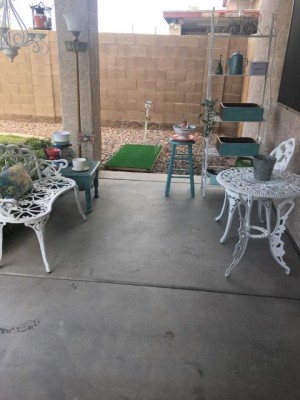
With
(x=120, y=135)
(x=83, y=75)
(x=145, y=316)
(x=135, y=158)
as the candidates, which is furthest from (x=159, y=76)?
(x=145, y=316)

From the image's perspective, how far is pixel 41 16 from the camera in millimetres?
3033

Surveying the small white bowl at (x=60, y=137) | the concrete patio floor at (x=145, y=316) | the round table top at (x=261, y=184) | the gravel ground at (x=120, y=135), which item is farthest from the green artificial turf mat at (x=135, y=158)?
the round table top at (x=261, y=184)

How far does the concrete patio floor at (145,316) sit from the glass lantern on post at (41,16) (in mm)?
1811

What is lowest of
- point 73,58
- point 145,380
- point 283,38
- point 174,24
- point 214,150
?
point 145,380

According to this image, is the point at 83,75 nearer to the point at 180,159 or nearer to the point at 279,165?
the point at 180,159

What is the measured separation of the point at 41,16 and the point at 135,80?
3258mm

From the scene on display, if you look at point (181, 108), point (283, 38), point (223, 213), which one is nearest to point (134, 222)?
point (223, 213)

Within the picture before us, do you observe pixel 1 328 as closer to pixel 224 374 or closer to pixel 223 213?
pixel 224 374

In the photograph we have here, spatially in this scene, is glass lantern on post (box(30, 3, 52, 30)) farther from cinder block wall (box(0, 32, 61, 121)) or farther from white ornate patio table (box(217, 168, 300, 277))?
cinder block wall (box(0, 32, 61, 121))

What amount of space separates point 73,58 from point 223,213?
2.28 m

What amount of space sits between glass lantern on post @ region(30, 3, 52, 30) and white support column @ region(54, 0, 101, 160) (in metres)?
0.41

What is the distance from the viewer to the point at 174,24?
7441 millimetres

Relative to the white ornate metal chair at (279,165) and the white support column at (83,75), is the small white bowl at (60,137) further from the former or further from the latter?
the white ornate metal chair at (279,165)

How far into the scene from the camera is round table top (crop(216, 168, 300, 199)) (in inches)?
86.0
